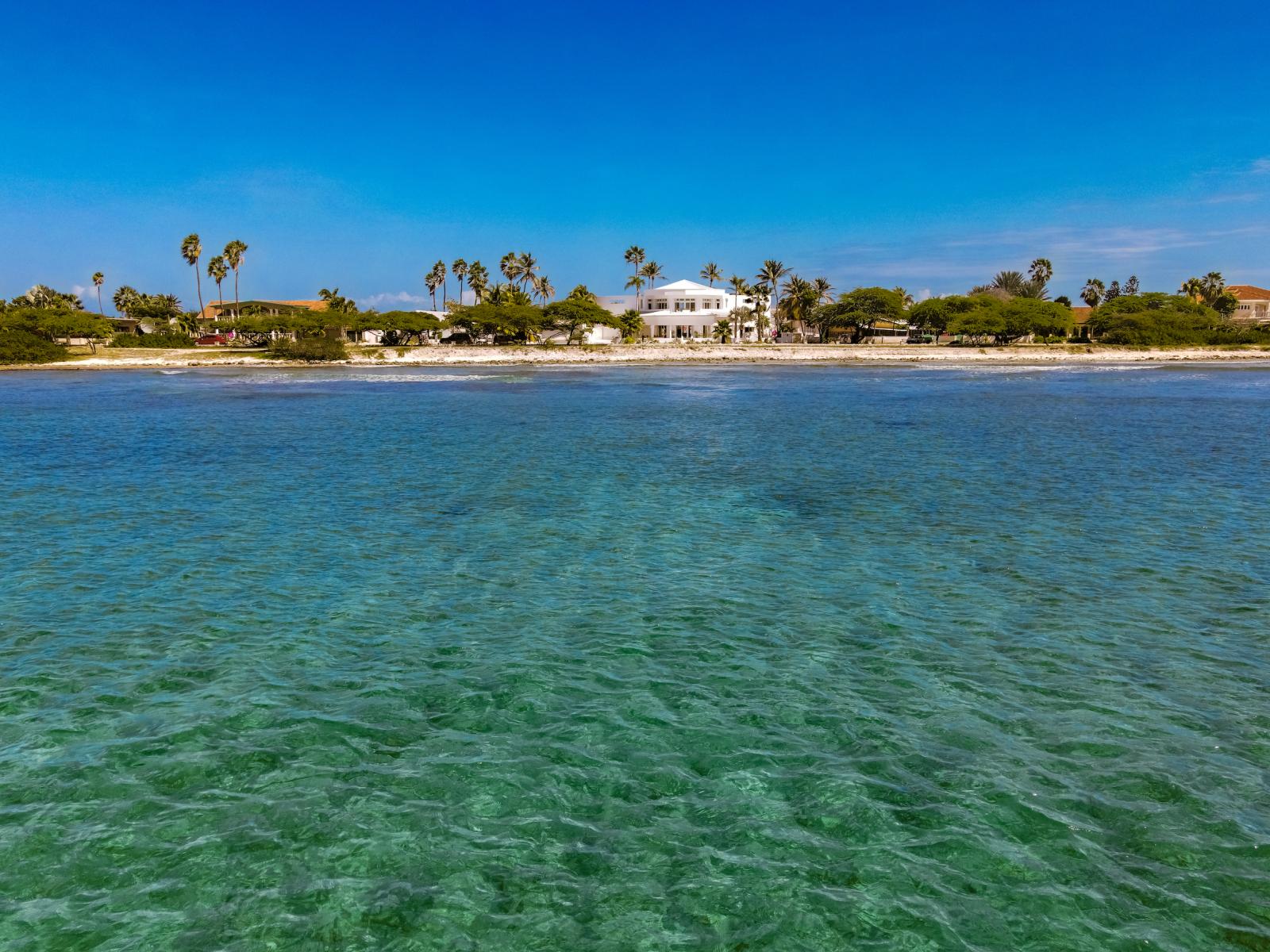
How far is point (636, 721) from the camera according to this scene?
27.8ft

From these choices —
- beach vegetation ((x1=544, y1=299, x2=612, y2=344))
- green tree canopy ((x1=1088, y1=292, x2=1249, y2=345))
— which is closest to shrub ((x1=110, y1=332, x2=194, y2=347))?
beach vegetation ((x1=544, y1=299, x2=612, y2=344))

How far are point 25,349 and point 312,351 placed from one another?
30.1m

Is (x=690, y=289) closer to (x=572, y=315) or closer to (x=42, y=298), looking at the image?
(x=572, y=315)

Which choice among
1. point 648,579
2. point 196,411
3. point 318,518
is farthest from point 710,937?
point 196,411

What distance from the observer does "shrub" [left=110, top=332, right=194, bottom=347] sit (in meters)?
112

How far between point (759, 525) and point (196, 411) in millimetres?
39270

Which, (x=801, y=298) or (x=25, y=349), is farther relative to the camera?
(x=801, y=298)

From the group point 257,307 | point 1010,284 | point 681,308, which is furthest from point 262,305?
point 1010,284

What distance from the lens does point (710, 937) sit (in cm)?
552

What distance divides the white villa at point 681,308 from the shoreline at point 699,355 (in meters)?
23.6

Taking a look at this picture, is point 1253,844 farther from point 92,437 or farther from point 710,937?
point 92,437

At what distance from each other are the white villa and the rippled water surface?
12388 centimetres

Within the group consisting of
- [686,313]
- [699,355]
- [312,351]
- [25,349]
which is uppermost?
[686,313]

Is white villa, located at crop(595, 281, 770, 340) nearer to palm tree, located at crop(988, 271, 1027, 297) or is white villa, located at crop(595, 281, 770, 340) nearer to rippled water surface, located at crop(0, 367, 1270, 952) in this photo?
palm tree, located at crop(988, 271, 1027, 297)
